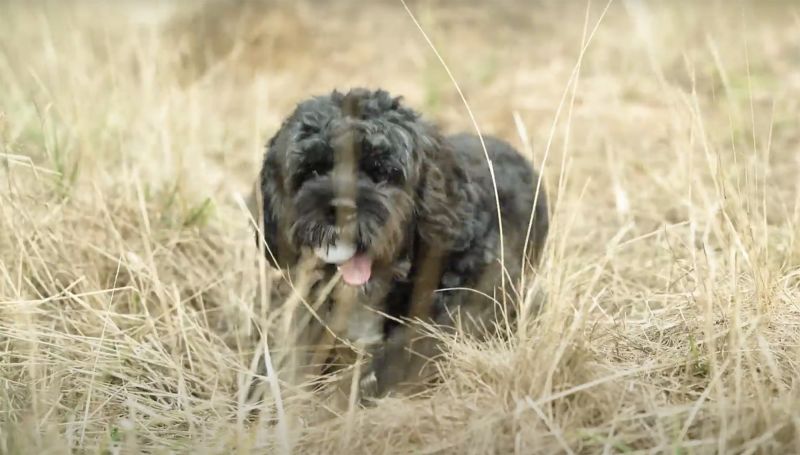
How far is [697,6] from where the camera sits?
8969 millimetres

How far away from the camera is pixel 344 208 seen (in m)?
3.15

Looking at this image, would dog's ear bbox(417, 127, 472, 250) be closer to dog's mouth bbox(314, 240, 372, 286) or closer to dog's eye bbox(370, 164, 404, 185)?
dog's eye bbox(370, 164, 404, 185)

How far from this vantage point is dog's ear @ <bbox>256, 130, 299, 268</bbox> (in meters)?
3.39

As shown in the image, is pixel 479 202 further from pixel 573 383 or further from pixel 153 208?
pixel 153 208

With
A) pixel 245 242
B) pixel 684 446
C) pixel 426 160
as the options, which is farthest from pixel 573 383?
pixel 245 242

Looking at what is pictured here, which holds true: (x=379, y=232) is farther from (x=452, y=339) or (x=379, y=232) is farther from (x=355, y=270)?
(x=452, y=339)

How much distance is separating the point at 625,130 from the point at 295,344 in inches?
152

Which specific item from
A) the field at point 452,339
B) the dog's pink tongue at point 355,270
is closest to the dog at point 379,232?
the dog's pink tongue at point 355,270

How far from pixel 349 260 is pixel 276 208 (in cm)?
39

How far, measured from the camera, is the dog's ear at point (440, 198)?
342 cm

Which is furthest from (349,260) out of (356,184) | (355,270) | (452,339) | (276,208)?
(452,339)

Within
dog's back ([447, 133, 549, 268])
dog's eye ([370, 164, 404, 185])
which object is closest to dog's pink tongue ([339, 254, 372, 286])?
dog's eye ([370, 164, 404, 185])

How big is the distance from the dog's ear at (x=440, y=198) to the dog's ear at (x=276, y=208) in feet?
1.64

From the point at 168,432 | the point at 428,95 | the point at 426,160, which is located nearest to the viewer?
the point at 168,432
